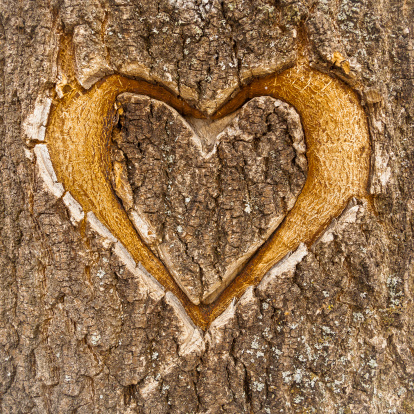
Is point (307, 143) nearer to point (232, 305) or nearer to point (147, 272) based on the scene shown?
point (232, 305)

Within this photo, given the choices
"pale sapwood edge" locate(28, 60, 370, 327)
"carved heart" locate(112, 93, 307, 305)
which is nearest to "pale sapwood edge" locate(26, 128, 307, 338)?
"pale sapwood edge" locate(28, 60, 370, 327)

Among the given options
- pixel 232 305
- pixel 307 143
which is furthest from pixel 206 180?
pixel 232 305

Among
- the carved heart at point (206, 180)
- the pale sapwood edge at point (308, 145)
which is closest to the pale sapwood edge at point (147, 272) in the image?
the pale sapwood edge at point (308, 145)

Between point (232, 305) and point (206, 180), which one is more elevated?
point (206, 180)

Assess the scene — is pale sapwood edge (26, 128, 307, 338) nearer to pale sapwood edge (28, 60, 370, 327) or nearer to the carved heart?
pale sapwood edge (28, 60, 370, 327)
